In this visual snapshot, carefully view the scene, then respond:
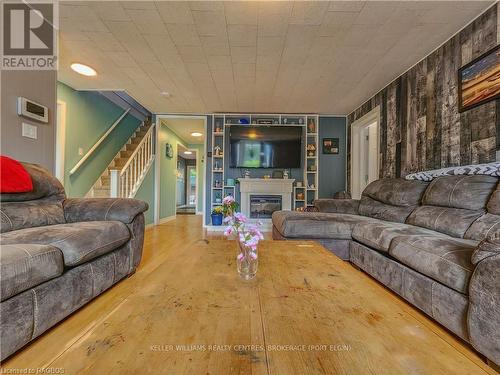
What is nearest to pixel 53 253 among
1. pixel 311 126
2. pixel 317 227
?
pixel 317 227

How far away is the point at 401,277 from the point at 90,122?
5.00 m

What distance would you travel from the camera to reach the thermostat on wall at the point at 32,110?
7.04 ft

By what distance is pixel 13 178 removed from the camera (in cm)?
170

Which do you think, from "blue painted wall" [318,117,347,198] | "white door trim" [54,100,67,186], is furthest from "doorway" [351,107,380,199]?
"white door trim" [54,100,67,186]

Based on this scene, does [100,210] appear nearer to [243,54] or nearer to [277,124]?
[243,54]

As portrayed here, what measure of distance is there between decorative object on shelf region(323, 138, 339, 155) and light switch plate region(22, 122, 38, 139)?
15.3 feet

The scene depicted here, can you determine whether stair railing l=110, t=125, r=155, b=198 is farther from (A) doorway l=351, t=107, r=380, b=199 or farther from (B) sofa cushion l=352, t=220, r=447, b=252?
(A) doorway l=351, t=107, r=380, b=199

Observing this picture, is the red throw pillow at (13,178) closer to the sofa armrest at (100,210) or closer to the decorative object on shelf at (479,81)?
the sofa armrest at (100,210)

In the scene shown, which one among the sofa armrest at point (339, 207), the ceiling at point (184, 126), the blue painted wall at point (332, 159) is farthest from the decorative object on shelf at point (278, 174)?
the ceiling at point (184, 126)

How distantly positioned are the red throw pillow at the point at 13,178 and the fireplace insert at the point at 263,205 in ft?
12.3

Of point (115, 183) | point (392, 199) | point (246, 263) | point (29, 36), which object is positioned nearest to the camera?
point (246, 263)

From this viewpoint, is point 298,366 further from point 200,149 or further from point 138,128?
point 200,149

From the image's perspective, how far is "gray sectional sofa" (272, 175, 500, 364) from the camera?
1.06m

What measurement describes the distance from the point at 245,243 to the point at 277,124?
4340mm
